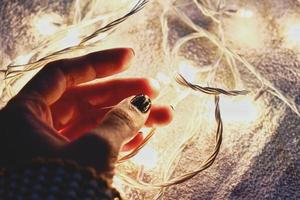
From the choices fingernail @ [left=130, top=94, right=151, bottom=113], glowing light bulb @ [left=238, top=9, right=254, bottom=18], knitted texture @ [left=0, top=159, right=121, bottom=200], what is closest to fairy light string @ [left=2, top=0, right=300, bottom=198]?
glowing light bulb @ [left=238, top=9, right=254, bottom=18]

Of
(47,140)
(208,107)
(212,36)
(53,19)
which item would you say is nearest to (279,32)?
(212,36)

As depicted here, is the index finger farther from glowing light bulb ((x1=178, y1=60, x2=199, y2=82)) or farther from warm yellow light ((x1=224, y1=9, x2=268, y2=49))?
warm yellow light ((x1=224, y1=9, x2=268, y2=49))

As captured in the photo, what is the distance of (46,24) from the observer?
Result: 3.17 ft

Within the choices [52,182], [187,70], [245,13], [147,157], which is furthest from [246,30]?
[52,182]

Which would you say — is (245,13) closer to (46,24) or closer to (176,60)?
(176,60)

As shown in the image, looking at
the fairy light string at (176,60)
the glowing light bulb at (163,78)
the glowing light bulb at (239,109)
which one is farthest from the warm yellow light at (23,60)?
the glowing light bulb at (239,109)

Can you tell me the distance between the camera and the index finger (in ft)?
2.19

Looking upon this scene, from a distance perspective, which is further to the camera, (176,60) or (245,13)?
(245,13)

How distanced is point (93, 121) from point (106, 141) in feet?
0.81

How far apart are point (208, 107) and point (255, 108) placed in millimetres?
108

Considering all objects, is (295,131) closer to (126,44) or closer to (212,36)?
(212,36)

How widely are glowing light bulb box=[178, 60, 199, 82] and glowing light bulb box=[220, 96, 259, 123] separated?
0.23 ft

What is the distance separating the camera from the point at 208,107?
89 cm

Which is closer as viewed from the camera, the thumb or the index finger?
the thumb
